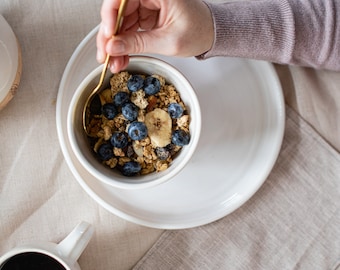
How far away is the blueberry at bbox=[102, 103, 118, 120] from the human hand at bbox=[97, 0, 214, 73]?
0.06 metres

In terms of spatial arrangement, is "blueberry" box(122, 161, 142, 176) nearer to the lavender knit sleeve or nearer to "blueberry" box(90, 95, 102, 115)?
"blueberry" box(90, 95, 102, 115)

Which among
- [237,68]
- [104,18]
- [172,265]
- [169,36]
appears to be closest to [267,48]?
[237,68]

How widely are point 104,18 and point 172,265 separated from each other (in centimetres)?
47

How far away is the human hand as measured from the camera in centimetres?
71

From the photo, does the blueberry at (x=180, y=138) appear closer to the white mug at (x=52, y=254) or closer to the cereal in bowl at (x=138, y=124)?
the cereal in bowl at (x=138, y=124)

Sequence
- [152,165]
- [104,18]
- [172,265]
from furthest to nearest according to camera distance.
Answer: [172,265], [152,165], [104,18]

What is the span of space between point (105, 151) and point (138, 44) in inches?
6.9

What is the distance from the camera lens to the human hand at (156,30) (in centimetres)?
71

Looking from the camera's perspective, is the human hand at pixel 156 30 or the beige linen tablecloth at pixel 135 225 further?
the beige linen tablecloth at pixel 135 225

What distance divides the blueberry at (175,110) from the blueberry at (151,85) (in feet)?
0.11

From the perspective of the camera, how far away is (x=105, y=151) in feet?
2.60

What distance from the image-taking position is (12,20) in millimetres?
889

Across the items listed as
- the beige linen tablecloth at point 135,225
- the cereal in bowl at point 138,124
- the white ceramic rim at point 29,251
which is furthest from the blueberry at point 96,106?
the white ceramic rim at point 29,251

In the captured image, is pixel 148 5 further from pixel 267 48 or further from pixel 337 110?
pixel 337 110
